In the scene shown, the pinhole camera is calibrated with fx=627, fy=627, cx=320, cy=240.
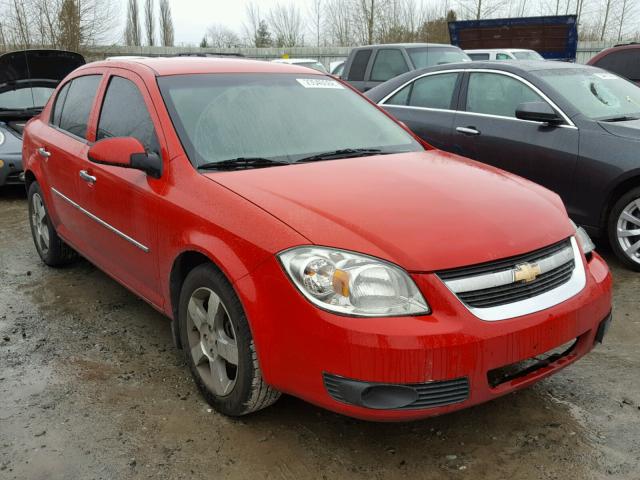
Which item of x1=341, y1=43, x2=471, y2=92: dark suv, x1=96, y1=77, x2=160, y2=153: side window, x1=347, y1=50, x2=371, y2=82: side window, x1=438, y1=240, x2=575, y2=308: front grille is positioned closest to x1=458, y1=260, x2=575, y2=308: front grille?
x1=438, y1=240, x2=575, y2=308: front grille

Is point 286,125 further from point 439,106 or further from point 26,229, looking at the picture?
point 26,229

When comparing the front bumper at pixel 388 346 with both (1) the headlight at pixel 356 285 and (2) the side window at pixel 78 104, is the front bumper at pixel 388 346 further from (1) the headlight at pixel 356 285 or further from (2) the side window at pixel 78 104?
(2) the side window at pixel 78 104

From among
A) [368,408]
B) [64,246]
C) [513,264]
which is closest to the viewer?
[368,408]

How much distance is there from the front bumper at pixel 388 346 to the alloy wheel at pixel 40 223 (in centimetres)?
307

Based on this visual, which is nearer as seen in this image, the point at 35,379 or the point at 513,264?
the point at 513,264

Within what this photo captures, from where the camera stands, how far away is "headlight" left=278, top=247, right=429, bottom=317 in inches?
88.5

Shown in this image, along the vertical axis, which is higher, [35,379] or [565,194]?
[565,194]

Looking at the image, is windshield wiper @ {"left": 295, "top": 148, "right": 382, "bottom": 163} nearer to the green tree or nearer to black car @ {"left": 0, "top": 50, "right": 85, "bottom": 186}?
black car @ {"left": 0, "top": 50, "right": 85, "bottom": 186}

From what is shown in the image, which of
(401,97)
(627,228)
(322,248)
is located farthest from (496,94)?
(322,248)

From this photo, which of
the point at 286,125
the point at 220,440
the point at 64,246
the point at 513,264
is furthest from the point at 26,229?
the point at 513,264

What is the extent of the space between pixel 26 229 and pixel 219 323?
4.38 meters

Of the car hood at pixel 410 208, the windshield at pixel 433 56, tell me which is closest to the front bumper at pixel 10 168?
the car hood at pixel 410 208

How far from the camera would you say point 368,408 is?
2240 mm

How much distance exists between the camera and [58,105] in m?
4.66
